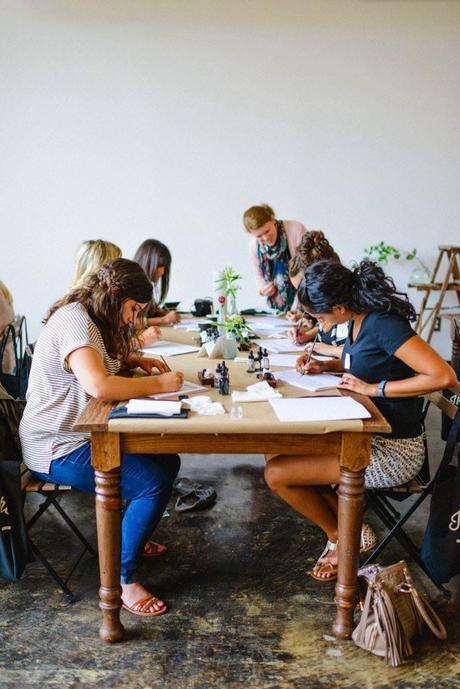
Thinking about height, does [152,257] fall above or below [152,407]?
above

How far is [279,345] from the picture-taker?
298cm

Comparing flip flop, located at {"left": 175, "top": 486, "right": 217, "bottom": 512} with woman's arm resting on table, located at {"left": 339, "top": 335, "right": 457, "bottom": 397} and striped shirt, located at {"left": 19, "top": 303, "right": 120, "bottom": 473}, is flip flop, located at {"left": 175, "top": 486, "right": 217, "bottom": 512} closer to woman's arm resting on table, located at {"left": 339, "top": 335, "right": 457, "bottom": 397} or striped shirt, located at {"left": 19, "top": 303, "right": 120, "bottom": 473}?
striped shirt, located at {"left": 19, "top": 303, "right": 120, "bottom": 473}

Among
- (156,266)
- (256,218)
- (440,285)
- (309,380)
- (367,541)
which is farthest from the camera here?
(440,285)

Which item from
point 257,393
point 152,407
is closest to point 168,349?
point 257,393

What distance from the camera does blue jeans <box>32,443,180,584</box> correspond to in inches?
82.0

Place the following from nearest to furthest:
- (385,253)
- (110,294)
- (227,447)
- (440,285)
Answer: (227,447), (110,294), (440,285), (385,253)

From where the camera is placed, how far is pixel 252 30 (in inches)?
207

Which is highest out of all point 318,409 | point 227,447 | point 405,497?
point 318,409

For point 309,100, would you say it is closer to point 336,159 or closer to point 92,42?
point 336,159

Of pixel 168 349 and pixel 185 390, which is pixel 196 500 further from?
pixel 185 390

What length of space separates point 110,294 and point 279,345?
108 centimetres

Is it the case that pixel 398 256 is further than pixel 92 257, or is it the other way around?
pixel 398 256

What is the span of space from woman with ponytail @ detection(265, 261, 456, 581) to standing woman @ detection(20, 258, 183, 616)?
0.44 meters

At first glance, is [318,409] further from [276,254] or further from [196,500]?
[276,254]
